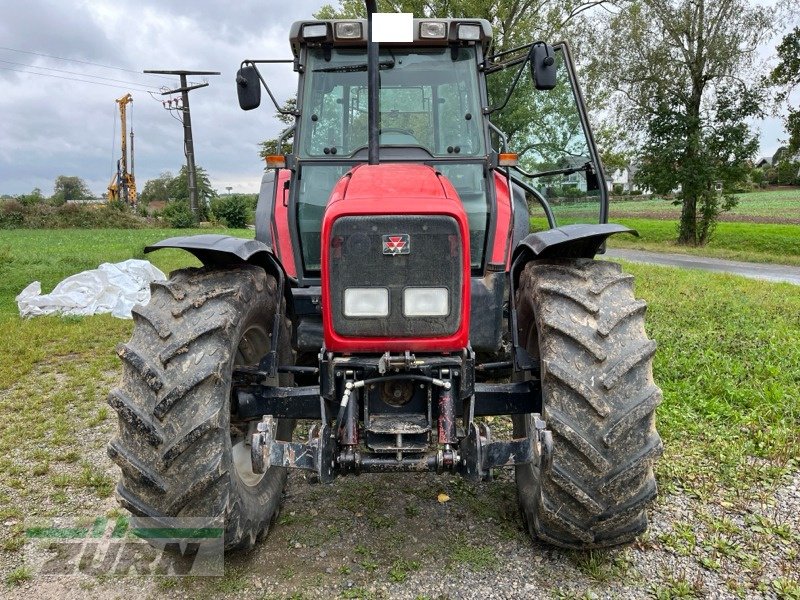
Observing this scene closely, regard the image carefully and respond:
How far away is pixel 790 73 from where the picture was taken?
18969 mm

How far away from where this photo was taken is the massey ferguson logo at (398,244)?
2801mm

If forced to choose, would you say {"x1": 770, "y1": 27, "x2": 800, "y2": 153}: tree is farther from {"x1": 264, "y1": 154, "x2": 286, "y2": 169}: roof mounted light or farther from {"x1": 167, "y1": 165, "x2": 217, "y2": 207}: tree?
{"x1": 167, "y1": 165, "x2": 217, "y2": 207}: tree

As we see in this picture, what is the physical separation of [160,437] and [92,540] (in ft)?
3.82

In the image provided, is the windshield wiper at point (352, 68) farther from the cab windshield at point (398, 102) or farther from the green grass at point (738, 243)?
the green grass at point (738, 243)

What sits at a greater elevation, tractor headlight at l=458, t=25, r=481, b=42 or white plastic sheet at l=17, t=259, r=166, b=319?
tractor headlight at l=458, t=25, r=481, b=42

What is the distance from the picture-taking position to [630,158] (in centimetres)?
2247

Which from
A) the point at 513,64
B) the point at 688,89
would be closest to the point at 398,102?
the point at 513,64

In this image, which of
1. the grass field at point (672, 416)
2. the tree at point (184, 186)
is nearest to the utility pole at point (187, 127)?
the tree at point (184, 186)

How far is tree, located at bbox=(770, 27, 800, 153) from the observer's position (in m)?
18.8

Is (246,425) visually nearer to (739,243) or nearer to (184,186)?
(739,243)

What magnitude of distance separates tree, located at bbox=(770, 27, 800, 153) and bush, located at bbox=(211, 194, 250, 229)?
33280 millimetres

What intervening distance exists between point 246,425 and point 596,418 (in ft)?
5.90

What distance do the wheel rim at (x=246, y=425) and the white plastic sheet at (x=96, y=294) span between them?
609 centimetres

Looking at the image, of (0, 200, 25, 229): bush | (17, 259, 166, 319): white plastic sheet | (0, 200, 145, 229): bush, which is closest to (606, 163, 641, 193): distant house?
(17, 259, 166, 319): white plastic sheet
